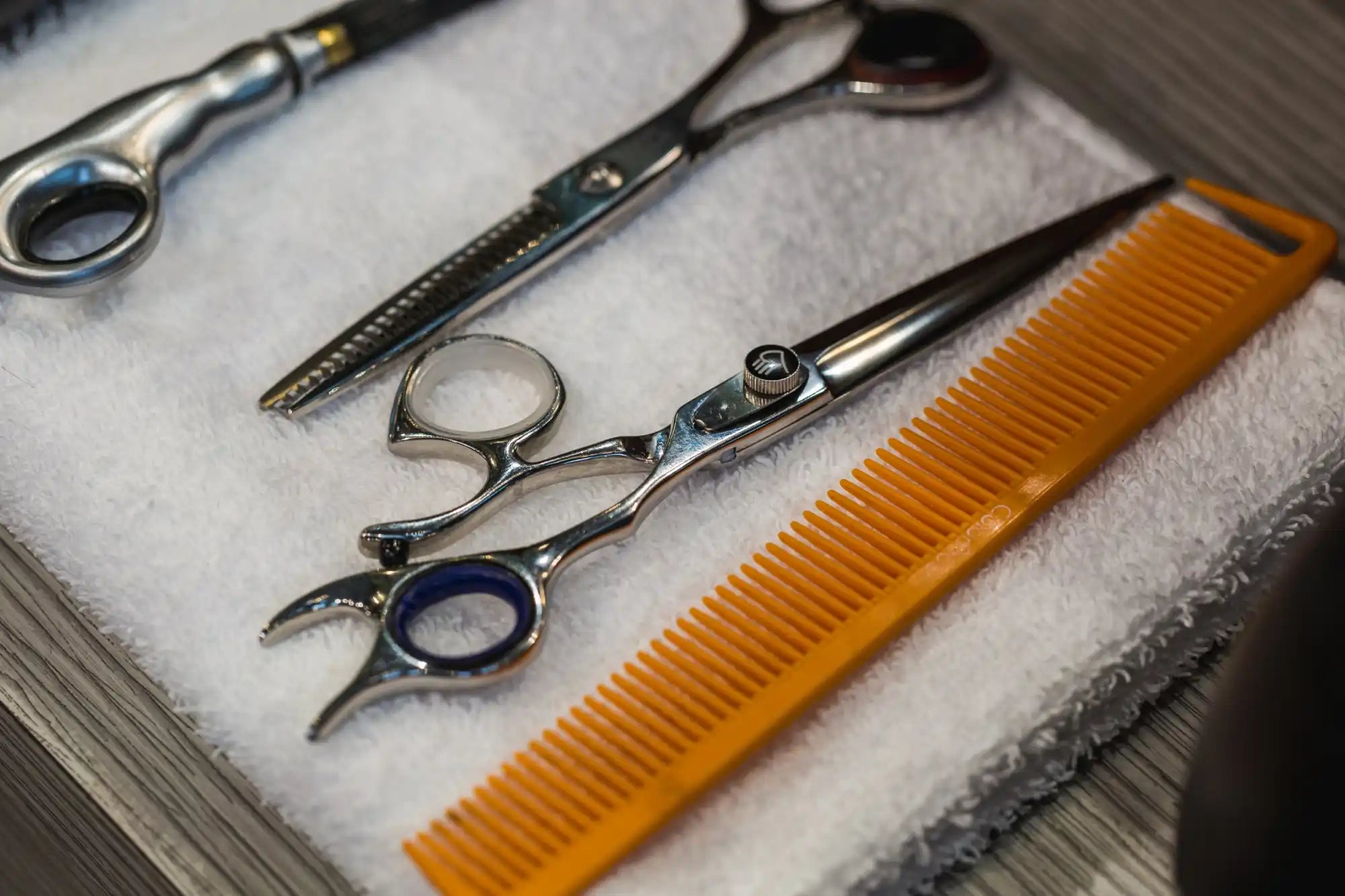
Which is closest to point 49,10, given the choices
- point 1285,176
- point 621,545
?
point 621,545

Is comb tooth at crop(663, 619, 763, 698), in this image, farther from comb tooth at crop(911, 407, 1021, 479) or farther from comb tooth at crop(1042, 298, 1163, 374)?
comb tooth at crop(1042, 298, 1163, 374)

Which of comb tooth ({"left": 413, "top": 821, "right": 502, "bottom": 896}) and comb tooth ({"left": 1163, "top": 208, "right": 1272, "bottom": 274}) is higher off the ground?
comb tooth ({"left": 413, "top": 821, "right": 502, "bottom": 896})

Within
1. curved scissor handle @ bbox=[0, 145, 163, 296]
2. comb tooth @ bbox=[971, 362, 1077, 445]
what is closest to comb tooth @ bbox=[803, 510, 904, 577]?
comb tooth @ bbox=[971, 362, 1077, 445]

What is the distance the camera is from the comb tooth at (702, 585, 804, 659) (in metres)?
0.56

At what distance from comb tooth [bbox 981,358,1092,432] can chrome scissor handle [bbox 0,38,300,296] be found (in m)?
0.41

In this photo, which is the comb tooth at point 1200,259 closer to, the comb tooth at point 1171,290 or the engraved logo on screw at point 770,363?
the comb tooth at point 1171,290

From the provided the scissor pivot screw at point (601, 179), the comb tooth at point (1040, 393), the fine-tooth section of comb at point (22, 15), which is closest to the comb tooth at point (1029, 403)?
the comb tooth at point (1040, 393)

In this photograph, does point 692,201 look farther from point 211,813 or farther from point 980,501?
point 211,813

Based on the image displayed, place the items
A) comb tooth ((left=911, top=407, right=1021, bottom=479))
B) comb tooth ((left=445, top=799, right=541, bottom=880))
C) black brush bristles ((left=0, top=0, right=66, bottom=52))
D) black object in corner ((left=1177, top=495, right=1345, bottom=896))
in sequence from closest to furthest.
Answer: black object in corner ((left=1177, top=495, right=1345, bottom=896)) → comb tooth ((left=445, top=799, right=541, bottom=880)) → comb tooth ((left=911, top=407, right=1021, bottom=479)) → black brush bristles ((left=0, top=0, right=66, bottom=52))

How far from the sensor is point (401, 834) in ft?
1.73

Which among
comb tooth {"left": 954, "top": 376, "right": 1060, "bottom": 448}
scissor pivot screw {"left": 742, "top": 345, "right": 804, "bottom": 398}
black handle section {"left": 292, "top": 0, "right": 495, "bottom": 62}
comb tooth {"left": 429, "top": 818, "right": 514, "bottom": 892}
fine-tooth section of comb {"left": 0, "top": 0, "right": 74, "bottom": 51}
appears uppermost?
fine-tooth section of comb {"left": 0, "top": 0, "right": 74, "bottom": 51}

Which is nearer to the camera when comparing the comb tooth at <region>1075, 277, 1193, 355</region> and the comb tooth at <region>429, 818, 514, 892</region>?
the comb tooth at <region>429, 818, 514, 892</region>

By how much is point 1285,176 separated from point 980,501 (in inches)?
13.1

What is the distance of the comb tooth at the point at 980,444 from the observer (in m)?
0.61
